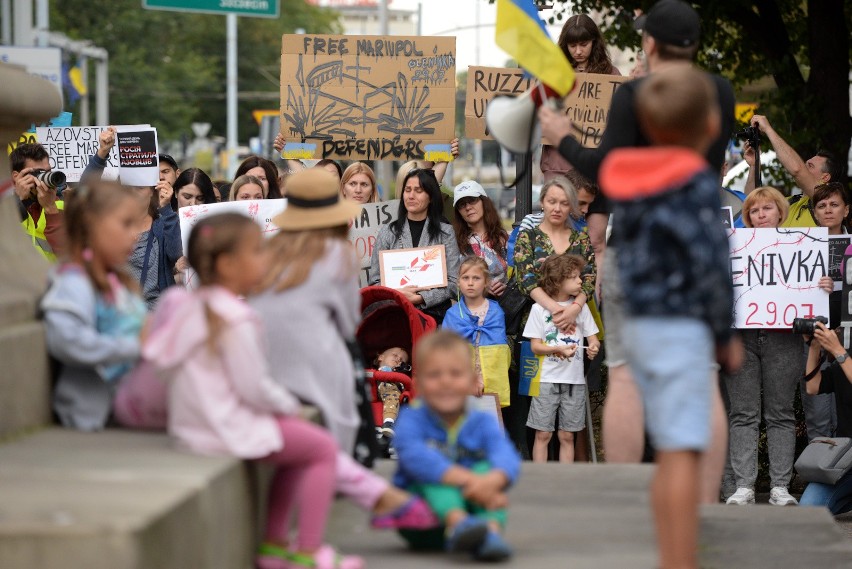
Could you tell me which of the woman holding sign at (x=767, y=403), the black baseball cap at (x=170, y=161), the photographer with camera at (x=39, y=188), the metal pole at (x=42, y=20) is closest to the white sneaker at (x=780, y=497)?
the woman holding sign at (x=767, y=403)

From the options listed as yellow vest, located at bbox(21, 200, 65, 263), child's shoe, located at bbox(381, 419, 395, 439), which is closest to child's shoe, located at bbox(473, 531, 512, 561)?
child's shoe, located at bbox(381, 419, 395, 439)

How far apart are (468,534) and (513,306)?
466cm

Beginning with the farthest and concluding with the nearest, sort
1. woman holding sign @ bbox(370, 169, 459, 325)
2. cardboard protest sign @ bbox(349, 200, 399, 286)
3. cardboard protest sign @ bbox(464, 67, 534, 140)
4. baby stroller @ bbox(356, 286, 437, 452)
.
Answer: cardboard protest sign @ bbox(464, 67, 534, 140) → cardboard protest sign @ bbox(349, 200, 399, 286) → woman holding sign @ bbox(370, 169, 459, 325) → baby stroller @ bbox(356, 286, 437, 452)

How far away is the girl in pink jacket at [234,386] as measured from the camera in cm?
444

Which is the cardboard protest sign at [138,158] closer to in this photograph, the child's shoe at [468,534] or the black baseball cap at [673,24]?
the black baseball cap at [673,24]

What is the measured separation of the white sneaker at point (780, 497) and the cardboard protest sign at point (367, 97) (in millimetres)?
3535

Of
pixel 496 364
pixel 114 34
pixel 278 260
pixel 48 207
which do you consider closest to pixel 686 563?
pixel 278 260

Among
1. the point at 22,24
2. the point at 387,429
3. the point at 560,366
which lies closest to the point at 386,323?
the point at 387,429

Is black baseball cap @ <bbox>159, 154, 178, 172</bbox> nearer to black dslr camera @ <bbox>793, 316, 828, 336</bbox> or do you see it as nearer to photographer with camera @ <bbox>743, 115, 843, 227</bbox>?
photographer with camera @ <bbox>743, 115, 843, 227</bbox>

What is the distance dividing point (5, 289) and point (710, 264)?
2579 millimetres

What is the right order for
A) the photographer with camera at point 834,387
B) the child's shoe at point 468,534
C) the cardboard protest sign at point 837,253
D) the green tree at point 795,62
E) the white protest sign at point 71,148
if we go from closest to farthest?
1. the child's shoe at point 468,534
2. the photographer with camera at point 834,387
3. the cardboard protest sign at point 837,253
4. the white protest sign at point 71,148
5. the green tree at point 795,62

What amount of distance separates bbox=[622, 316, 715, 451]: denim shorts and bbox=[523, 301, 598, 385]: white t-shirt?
→ 4.52 meters

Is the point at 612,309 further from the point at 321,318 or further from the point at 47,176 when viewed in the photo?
the point at 47,176

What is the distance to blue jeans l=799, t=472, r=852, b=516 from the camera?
28.3 feet
